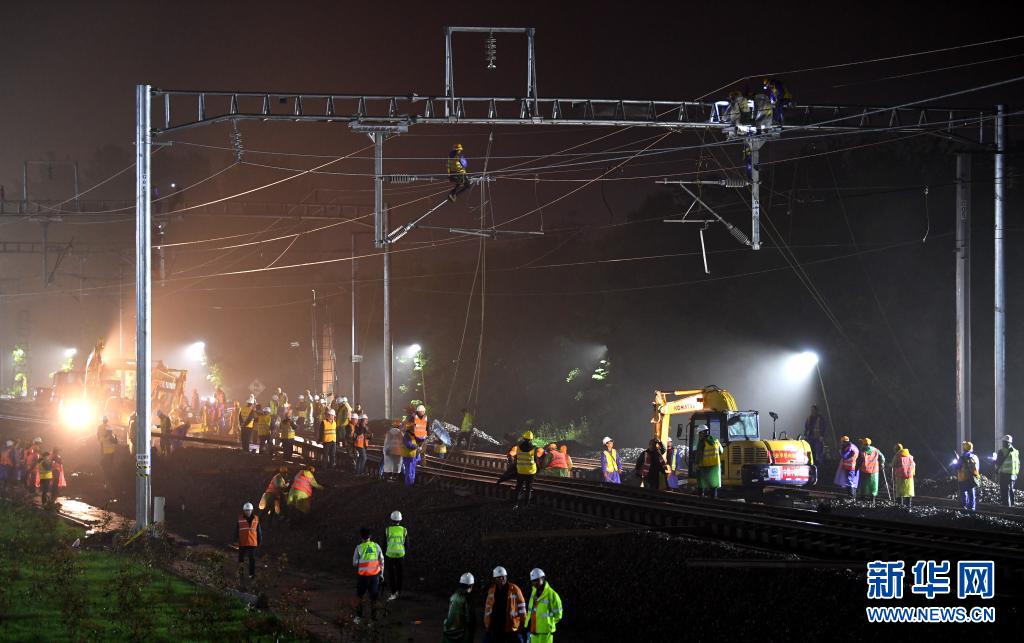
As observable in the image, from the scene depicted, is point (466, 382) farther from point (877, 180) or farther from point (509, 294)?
point (877, 180)

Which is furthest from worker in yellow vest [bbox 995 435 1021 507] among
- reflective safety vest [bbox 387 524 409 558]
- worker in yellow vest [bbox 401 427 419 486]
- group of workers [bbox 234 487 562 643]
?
reflective safety vest [bbox 387 524 409 558]

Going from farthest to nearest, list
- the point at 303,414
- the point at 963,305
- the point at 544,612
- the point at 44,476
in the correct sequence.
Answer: the point at 303,414 → the point at 44,476 → the point at 963,305 → the point at 544,612

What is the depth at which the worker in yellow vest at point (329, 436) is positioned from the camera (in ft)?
93.2

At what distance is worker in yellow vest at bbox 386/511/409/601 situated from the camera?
18.0 m

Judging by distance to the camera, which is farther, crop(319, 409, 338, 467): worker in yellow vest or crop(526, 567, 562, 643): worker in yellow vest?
crop(319, 409, 338, 467): worker in yellow vest

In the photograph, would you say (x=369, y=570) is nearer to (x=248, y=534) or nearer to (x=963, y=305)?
(x=248, y=534)

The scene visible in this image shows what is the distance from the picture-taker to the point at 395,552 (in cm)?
1798

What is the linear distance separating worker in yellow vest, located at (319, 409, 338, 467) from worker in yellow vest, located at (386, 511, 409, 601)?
10512 mm

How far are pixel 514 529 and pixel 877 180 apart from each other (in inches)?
1179

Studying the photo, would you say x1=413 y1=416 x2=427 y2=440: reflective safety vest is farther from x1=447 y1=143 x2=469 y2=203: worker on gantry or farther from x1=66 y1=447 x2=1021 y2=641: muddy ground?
x1=447 y1=143 x2=469 y2=203: worker on gantry

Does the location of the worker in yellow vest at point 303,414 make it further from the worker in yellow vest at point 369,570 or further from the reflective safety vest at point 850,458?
the worker in yellow vest at point 369,570

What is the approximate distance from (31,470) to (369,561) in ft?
71.4

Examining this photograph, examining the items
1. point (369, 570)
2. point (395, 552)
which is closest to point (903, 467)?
point (395, 552)

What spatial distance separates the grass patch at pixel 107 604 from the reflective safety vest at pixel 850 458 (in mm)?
15728
